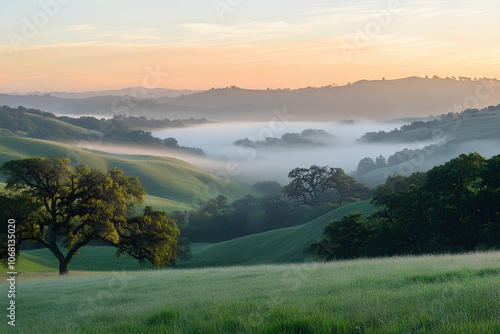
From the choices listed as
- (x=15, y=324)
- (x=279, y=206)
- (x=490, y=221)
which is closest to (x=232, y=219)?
(x=279, y=206)

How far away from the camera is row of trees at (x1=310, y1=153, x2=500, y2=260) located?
36531 millimetres

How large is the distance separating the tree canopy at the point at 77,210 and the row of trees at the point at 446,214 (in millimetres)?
21721

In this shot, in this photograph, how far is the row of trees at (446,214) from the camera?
36531 mm

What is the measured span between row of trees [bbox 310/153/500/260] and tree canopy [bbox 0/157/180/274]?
21721 mm

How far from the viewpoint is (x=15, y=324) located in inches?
446

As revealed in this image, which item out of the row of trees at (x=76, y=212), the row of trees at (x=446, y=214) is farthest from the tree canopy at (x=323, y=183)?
A: the row of trees at (x=76, y=212)

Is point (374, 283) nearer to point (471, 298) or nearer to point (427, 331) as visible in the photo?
point (471, 298)

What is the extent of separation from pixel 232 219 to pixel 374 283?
102309mm

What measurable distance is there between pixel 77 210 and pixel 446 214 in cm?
3398

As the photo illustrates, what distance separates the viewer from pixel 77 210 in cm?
4016

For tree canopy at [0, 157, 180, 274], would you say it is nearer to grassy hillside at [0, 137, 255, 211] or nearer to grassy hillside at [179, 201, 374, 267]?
grassy hillside at [179, 201, 374, 267]

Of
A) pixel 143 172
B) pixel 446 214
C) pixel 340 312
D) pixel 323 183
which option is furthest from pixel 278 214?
pixel 340 312

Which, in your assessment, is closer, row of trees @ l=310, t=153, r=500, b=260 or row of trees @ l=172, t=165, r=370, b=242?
row of trees @ l=310, t=153, r=500, b=260

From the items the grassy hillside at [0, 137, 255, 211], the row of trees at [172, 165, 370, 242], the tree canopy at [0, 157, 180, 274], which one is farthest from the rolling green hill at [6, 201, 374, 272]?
the grassy hillside at [0, 137, 255, 211]
